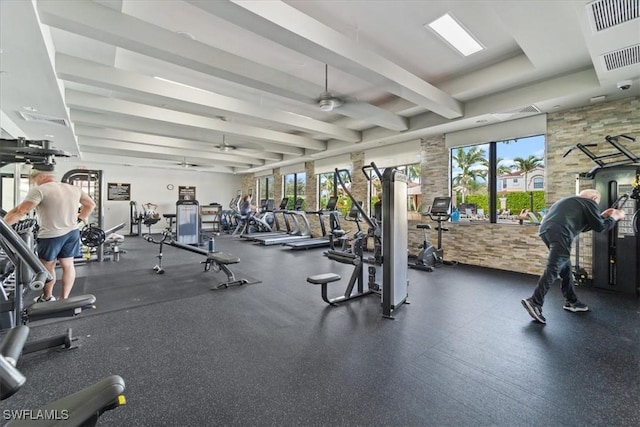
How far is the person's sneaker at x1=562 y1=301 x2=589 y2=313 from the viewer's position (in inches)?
135

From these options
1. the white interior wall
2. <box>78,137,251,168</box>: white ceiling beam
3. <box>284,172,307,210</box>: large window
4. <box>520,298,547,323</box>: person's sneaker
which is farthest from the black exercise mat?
the white interior wall

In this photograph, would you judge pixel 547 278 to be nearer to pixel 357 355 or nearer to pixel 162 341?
pixel 357 355

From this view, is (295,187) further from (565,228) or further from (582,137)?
(565,228)

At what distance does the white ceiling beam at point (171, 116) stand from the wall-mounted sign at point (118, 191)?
7685mm

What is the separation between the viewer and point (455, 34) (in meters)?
3.63

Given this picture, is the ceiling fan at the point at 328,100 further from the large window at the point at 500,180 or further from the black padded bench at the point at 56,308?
the black padded bench at the point at 56,308

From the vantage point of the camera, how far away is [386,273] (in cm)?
327

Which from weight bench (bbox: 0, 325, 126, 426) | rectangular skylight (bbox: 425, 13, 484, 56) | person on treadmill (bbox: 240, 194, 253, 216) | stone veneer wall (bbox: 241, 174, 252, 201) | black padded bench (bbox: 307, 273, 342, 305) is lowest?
black padded bench (bbox: 307, 273, 342, 305)

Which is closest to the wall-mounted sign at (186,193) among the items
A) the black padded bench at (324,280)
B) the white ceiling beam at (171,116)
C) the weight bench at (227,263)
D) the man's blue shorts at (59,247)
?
the white ceiling beam at (171,116)

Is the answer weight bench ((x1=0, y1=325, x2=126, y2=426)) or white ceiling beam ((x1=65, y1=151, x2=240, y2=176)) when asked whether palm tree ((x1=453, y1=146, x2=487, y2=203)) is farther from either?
white ceiling beam ((x1=65, y1=151, x2=240, y2=176))

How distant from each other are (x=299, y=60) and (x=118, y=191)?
11591mm

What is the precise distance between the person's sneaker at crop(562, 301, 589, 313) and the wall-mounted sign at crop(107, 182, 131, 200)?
14.6 metres

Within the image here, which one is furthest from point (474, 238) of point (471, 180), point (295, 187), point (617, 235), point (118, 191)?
point (118, 191)

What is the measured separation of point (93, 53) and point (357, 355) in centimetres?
499
